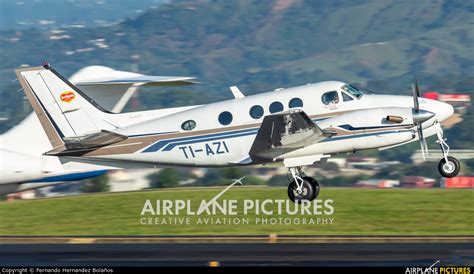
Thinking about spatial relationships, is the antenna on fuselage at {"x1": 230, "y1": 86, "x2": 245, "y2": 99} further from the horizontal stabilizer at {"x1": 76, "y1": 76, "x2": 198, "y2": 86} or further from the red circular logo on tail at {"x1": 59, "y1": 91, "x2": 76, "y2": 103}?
the red circular logo on tail at {"x1": 59, "y1": 91, "x2": 76, "y2": 103}

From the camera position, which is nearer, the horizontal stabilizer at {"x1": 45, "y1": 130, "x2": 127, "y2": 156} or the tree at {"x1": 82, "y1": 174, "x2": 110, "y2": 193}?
the horizontal stabilizer at {"x1": 45, "y1": 130, "x2": 127, "y2": 156}

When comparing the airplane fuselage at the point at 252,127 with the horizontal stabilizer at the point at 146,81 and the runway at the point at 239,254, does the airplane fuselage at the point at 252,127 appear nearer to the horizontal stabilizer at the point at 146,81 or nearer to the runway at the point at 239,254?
the horizontal stabilizer at the point at 146,81

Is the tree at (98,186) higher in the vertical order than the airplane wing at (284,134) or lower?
higher

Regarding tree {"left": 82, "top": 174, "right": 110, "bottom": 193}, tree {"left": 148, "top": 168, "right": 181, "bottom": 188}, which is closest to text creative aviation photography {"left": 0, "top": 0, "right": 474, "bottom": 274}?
tree {"left": 82, "top": 174, "right": 110, "bottom": 193}

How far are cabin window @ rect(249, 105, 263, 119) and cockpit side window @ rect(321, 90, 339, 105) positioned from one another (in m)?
1.84

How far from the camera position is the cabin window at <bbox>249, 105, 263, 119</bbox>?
81.4ft

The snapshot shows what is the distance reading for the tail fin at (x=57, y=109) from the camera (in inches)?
1002

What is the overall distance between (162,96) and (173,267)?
77.9m

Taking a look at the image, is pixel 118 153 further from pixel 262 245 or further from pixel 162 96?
pixel 162 96

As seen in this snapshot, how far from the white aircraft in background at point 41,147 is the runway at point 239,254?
2766 mm

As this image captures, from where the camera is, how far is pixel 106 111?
26.2 metres

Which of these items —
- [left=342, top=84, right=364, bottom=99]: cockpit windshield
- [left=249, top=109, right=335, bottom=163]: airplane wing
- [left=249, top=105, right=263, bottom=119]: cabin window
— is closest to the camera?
[left=249, top=109, right=335, bottom=163]: airplane wing

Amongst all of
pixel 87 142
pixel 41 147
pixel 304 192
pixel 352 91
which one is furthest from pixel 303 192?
pixel 41 147

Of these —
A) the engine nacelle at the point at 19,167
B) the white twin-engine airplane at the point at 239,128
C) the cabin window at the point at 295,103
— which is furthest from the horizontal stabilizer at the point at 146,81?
the cabin window at the point at 295,103
